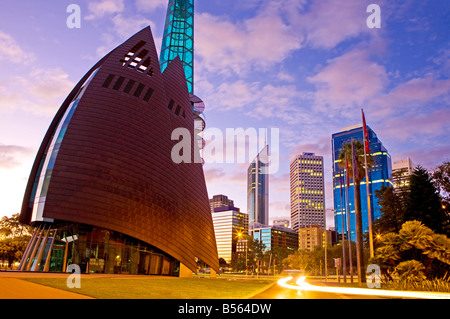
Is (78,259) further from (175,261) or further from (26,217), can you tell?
(175,261)

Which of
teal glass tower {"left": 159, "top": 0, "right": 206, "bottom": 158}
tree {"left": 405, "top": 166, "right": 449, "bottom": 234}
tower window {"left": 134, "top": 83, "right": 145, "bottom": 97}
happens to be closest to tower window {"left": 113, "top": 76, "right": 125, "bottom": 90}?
tower window {"left": 134, "top": 83, "right": 145, "bottom": 97}

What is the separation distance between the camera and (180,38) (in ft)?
239

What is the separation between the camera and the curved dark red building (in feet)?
110

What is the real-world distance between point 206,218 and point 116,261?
13.7 meters

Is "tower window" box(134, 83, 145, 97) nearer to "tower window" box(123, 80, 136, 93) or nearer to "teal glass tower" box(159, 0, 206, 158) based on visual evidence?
"tower window" box(123, 80, 136, 93)

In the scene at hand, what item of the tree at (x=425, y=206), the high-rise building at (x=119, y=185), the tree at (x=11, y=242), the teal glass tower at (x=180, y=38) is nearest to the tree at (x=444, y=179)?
the tree at (x=425, y=206)

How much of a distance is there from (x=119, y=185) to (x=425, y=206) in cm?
2947

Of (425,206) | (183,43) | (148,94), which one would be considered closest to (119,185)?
(148,94)

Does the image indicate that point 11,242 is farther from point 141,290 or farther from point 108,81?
point 141,290

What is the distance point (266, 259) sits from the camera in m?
144

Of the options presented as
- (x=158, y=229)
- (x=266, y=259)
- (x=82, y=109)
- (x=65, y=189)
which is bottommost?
(x=266, y=259)

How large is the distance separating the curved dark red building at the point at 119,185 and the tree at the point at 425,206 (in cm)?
2430
